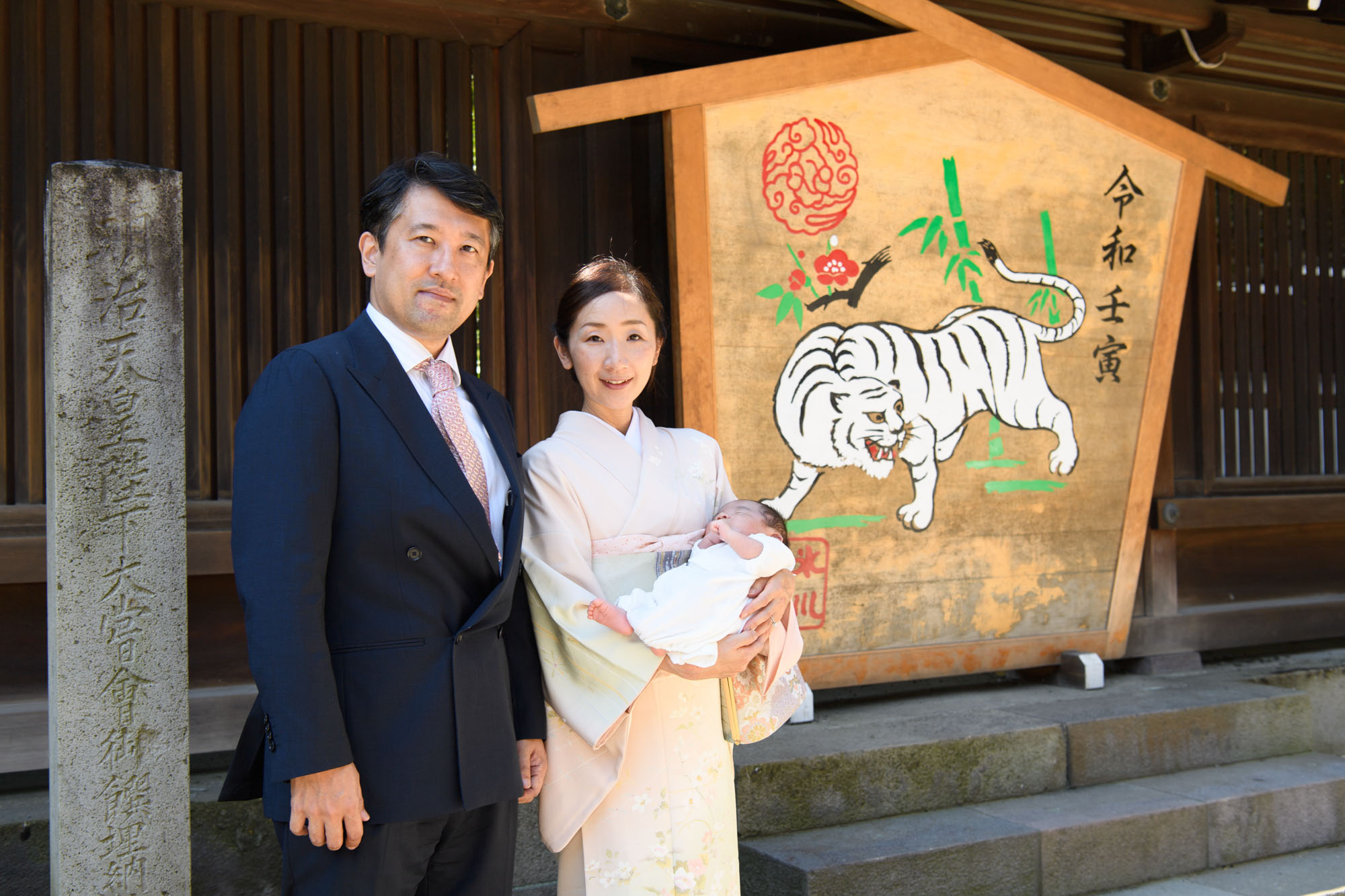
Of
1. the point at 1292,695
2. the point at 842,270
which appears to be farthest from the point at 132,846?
the point at 1292,695

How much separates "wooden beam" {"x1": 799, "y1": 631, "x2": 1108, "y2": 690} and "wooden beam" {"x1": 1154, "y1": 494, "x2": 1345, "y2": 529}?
916 mm

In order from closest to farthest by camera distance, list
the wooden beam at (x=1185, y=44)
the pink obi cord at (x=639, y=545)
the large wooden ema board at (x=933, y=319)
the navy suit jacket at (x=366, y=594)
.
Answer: the navy suit jacket at (x=366, y=594) < the pink obi cord at (x=639, y=545) < the large wooden ema board at (x=933, y=319) < the wooden beam at (x=1185, y=44)

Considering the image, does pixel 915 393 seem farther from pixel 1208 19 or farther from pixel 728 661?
pixel 1208 19

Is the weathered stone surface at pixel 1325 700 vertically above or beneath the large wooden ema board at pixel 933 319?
beneath

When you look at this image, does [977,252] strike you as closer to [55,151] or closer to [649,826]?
[649,826]

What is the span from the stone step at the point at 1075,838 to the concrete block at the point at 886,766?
0.06 metres

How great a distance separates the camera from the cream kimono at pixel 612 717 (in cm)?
255

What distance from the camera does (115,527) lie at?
2.57 metres

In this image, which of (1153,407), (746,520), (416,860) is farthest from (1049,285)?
(416,860)

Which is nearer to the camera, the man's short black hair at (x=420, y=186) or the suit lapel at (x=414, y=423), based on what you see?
the suit lapel at (x=414, y=423)

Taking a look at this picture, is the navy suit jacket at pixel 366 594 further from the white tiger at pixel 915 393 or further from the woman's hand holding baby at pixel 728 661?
the white tiger at pixel 915 393

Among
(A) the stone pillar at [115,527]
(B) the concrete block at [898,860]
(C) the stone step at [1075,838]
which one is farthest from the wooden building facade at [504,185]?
(B) the concrete block at [898,860]

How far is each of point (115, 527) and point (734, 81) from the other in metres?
2.94

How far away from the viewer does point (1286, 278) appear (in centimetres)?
623
